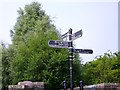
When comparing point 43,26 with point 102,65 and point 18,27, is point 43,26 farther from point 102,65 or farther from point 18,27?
point 102,65

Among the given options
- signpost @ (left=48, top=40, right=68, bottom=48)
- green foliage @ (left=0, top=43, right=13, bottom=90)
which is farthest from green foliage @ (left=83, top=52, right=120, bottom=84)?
signpost @ (left=48, top=40, right=68, bottom=48)

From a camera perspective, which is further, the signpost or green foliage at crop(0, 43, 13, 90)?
green foliage at crop(0, 43, 13, 90)

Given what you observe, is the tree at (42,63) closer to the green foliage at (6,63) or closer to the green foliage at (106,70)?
the green foliage at (6,63)

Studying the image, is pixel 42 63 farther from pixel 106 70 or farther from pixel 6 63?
pixel 106 70

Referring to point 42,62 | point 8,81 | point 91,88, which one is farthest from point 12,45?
point 91,88

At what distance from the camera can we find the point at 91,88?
1159cm

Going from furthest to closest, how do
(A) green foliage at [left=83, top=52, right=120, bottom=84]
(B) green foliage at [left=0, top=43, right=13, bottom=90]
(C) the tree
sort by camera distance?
(A) green foliage at [left=83, top=52, right=120, bottom=84], (B) green foliage at [left=0, top=43, right=13, bottom=90], (C) the tree

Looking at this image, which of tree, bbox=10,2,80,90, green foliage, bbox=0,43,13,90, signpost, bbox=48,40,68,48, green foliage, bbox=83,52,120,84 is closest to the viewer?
signpost, bbox=48,40,68,48

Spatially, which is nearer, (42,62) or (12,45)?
(42,62)

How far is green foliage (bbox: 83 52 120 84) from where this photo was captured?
3056 cm

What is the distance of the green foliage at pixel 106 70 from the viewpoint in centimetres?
3056

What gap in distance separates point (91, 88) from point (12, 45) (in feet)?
58.4

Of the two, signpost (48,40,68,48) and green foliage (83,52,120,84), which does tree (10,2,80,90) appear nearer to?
green foliage (83,52,120,84)

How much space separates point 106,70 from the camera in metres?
31.6
